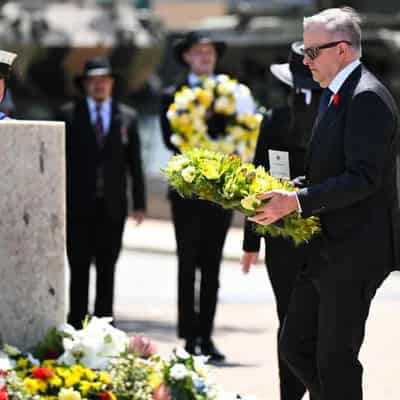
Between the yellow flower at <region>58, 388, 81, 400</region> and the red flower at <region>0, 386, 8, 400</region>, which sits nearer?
the red flower at <region>0, 386, 8, 400</region>

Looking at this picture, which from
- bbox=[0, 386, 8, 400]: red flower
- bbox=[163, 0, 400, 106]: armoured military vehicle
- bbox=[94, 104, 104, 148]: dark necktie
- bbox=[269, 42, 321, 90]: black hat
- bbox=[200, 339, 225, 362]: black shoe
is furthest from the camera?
bbox=[163, 0, 400, 106]: armoured military vehicle

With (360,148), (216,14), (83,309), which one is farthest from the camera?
(216,14)

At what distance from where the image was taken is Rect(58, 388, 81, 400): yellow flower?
5934mm

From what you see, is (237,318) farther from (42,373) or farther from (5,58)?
(42,373)

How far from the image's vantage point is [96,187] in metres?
10.8

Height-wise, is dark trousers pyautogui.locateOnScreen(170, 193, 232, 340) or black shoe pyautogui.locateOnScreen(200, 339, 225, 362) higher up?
dark trousers pyautogui.locateOnScreen(170, 193, 232, 340)

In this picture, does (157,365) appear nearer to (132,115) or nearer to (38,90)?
(132,115)

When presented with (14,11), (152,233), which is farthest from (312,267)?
(14,11)

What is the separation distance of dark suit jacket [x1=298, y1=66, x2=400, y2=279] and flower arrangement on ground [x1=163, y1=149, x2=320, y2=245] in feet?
0.37

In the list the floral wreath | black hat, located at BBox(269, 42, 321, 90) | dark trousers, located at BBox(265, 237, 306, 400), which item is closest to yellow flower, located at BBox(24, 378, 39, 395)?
dark trousers, located at BBox(265, 237, 306, 400)

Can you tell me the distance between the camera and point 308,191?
6.15 metres

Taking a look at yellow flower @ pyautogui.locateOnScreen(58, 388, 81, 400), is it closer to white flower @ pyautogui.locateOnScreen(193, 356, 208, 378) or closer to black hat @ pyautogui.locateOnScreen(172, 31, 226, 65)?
white flower @ pyautogui.locateOnScreen(193, 356, 208, 378)

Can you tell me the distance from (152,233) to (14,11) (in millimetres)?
15301

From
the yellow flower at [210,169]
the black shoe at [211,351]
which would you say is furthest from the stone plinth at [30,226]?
the black shoe at [211,351]
